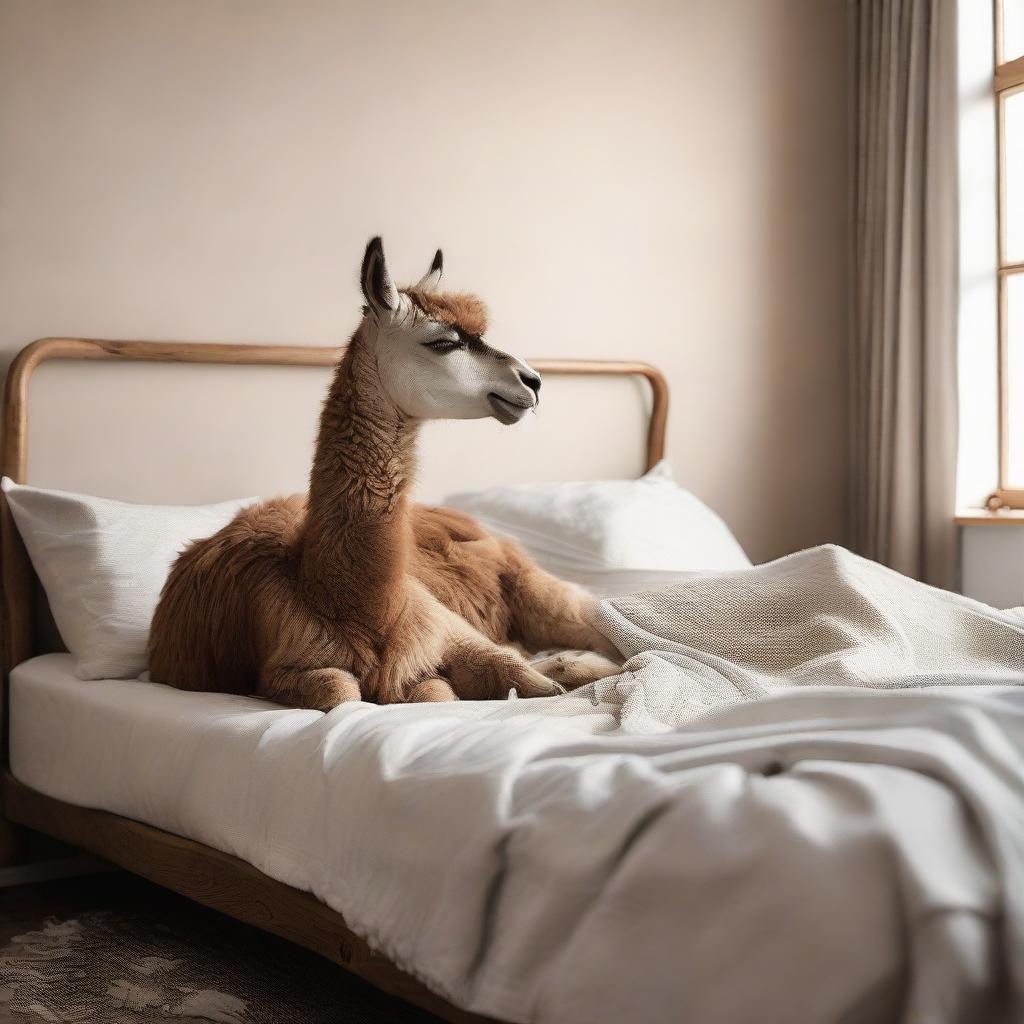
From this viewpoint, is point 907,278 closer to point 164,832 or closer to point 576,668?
point 576,668

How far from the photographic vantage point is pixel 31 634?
263 cm

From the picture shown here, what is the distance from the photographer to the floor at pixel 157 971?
187 cm

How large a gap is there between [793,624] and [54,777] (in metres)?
1.37

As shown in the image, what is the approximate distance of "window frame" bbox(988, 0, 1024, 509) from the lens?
3.56m

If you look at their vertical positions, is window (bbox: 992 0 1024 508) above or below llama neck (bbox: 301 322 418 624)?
above

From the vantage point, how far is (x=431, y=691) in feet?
6.49

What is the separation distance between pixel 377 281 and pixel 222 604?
1.93 feet

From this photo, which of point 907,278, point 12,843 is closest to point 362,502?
point 12,843

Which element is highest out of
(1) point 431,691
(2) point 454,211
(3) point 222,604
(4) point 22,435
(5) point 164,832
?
(2) point 454,211

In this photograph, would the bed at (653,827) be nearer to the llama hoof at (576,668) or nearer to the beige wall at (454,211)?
the llama hoof at (576,668)

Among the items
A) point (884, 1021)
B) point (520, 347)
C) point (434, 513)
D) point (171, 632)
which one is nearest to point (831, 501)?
point (520, 347)

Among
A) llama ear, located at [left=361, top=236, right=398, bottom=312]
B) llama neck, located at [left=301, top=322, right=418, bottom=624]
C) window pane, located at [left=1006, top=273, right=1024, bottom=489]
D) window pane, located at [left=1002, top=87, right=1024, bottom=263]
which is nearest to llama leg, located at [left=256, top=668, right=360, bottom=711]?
llama neck, located at [left=301, top=322, right=418, bottom=624]

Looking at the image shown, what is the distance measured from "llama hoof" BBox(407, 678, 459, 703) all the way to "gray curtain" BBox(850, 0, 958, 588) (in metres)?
2.03

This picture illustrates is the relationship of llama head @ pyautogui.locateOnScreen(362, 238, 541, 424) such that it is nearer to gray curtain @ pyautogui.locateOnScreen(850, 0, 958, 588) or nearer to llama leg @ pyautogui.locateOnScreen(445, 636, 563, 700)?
llama leg @ pyautogui.locateOnScreen(445, 636, 563, 700)
